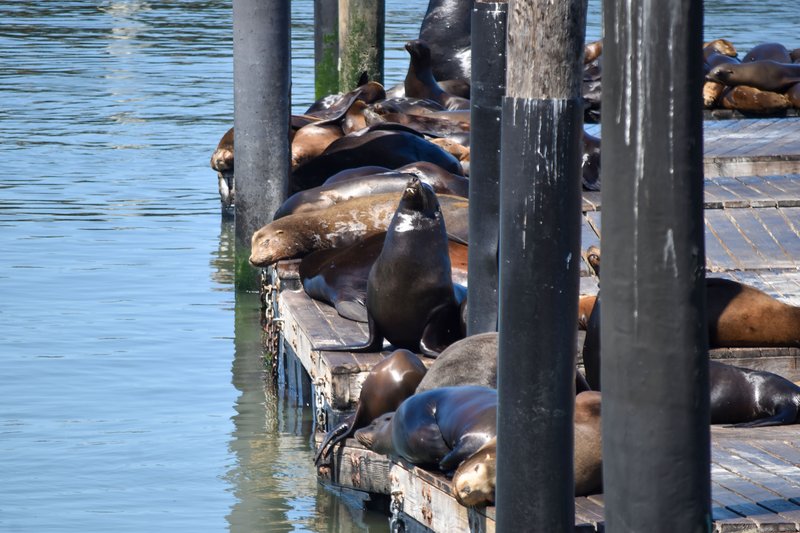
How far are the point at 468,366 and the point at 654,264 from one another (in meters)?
2.55

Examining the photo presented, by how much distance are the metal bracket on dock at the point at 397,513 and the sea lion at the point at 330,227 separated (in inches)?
115

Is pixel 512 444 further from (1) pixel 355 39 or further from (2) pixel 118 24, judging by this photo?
(2) pixel 118 24

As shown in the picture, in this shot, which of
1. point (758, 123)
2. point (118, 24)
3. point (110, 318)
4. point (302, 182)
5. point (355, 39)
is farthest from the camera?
point (118, 24)

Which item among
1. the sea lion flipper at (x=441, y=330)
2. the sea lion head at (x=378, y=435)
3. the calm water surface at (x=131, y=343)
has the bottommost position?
the calm water surface at (x=131, y=343)

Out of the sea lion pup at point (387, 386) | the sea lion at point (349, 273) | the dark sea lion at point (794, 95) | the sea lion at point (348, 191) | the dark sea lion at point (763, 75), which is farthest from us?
the dark sea lion at point (763, 75)

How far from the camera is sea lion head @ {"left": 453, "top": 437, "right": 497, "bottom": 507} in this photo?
4.51 meters

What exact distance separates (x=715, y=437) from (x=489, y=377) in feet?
3.02

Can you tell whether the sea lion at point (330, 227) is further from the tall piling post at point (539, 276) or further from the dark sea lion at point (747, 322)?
the tall piling post at point (539, 276)

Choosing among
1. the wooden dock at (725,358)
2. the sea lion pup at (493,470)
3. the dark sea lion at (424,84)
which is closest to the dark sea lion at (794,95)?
the wooden dock at (725,358)

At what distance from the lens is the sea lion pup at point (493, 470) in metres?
4.49

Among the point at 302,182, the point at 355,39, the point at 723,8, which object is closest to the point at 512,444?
the point at 302,182

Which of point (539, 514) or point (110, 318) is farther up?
point (539, 514)

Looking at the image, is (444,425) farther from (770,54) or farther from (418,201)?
(770,54)

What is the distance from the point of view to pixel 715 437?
501 centimetres
